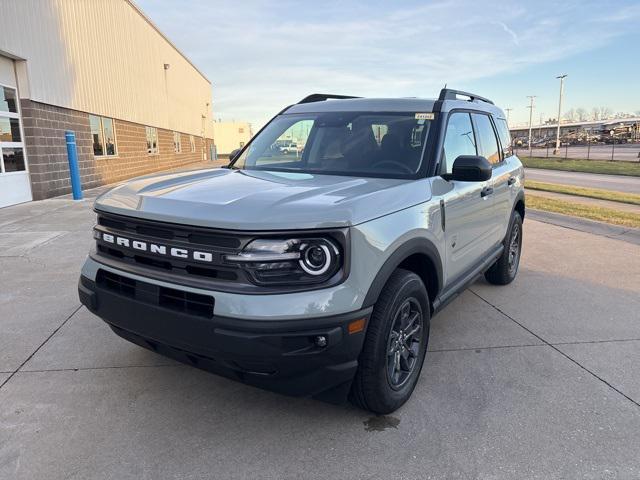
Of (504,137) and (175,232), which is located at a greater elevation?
(504,137)

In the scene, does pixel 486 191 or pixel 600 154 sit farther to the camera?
pixel 600 154

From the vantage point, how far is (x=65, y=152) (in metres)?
13.5

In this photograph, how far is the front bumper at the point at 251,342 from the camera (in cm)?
228

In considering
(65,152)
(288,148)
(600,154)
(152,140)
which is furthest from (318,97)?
(600,154)

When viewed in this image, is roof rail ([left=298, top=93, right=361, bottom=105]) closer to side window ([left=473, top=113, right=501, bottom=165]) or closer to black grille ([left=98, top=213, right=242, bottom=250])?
side window ([left=473, top=113, right=501, bottom=165])

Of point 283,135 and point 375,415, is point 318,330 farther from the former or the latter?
point 283,135

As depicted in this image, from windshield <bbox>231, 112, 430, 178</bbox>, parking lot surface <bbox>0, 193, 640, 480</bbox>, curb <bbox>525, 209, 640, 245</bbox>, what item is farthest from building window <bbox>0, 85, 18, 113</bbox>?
curb <bbox>525, 209, 640, 245</bbox>

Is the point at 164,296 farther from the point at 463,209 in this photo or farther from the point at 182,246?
the point at 463,209

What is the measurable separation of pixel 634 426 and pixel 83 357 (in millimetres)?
3699

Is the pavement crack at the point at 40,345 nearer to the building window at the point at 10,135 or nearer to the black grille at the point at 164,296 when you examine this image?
the black grille at the point at 164,296

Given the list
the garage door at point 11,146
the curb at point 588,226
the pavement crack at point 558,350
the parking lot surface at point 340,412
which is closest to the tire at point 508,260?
the pavement crack at point 558,350

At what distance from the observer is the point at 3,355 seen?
3703 mm

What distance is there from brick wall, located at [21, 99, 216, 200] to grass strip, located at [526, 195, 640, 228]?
11.8 metres

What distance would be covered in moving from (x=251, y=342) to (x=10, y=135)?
1159 centimetres
